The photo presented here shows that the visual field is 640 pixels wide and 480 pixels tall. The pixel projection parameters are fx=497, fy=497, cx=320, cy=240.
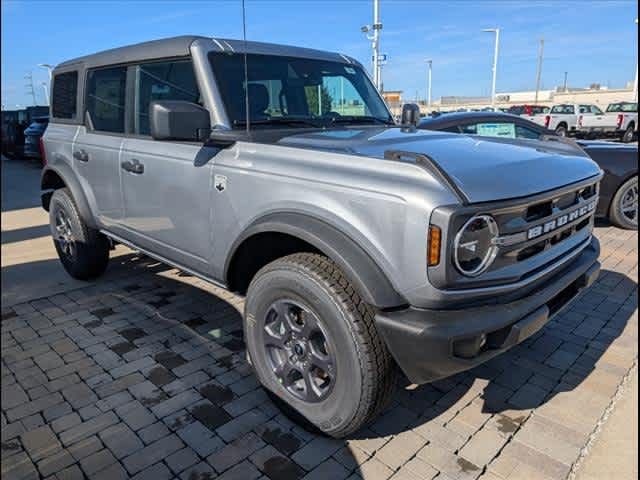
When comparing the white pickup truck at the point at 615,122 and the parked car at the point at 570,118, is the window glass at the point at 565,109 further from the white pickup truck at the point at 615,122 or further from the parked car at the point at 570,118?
the white pickup truck at the point at 615,122

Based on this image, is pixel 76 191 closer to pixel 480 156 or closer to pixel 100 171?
pixel 100 171

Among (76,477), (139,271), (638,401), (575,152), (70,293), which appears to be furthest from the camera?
(139,271)

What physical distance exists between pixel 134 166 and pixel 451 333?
103 inches

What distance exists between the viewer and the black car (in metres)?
6.47

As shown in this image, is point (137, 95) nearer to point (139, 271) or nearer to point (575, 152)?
point (139, 271)

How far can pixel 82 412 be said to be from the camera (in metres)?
2.81

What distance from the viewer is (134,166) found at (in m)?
3.61

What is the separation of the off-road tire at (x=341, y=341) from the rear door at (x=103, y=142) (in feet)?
A: 6.57

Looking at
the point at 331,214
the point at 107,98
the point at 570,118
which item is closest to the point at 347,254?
the point at 331,214

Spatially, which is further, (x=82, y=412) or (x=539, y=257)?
(x=82, y=412)

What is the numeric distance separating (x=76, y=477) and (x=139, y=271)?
318 cm

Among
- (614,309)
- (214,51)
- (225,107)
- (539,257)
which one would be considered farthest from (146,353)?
(614,309)

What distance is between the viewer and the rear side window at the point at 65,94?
4.59 m

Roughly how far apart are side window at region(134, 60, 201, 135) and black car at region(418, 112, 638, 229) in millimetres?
3803
